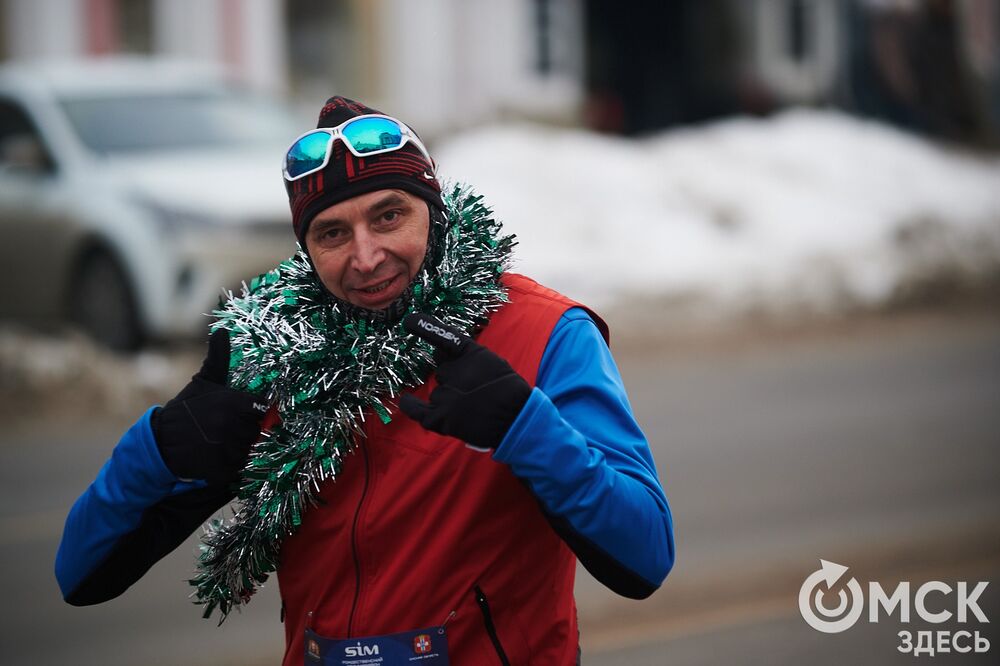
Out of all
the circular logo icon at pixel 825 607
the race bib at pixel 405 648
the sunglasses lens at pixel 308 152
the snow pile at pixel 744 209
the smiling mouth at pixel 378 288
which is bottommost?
the snow pile at pixel 744 209

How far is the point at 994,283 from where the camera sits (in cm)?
1502

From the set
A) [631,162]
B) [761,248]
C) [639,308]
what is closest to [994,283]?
[761,248]

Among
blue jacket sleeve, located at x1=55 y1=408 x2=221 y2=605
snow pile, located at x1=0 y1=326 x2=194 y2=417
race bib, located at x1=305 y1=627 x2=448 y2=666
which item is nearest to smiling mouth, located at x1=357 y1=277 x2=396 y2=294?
blue jacket sleeve, located at x1=55 y1=408 x2=221 y2=605

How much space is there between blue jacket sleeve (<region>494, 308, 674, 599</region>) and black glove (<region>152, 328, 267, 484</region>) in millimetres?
540

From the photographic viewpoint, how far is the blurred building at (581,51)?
18891mm

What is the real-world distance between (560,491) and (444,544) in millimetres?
276

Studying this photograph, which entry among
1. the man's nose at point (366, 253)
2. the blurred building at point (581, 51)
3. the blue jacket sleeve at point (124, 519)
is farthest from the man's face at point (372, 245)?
the blurred building at point (581, 51)

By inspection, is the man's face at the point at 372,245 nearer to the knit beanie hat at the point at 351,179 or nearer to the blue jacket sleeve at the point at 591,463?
the knit beanie hat at the point at 351,179

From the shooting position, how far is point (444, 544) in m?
A: 2.29

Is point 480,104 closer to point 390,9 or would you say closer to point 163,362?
point 390,9

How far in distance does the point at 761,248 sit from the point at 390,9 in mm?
7650

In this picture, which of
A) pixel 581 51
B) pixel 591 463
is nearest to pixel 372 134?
pixel 591 463

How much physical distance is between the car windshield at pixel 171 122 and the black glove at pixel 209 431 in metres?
9.53

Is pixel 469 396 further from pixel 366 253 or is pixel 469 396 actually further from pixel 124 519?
pixel 124 519
